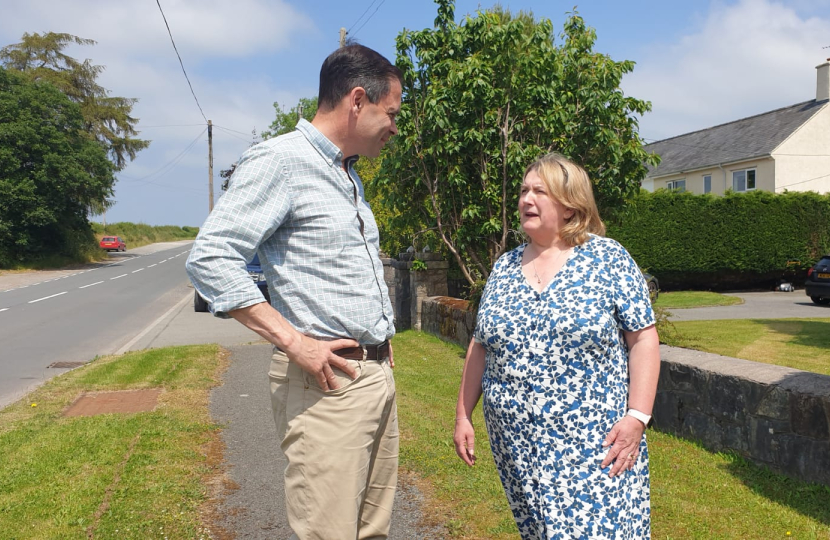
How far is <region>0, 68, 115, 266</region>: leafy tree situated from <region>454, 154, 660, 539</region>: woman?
39510 millimetres

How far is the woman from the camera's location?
2.44m

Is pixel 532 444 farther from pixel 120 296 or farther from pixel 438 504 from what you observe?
pixel 120 296

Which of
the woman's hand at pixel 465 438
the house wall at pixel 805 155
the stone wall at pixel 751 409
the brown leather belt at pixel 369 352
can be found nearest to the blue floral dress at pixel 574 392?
the woman's hand at pixel 465 438

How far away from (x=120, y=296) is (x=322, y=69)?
844 inches

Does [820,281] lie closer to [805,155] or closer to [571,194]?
[805,155]

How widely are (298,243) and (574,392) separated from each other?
109 cm

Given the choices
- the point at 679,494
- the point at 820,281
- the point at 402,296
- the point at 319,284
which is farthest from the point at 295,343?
the point at 820,281

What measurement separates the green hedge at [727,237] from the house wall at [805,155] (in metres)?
4.61

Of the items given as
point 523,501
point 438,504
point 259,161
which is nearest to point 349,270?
point 259,161

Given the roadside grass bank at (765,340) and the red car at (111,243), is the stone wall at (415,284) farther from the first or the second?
the red car at (111,243)

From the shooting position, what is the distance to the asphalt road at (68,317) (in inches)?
400

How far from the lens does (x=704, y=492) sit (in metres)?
4.32

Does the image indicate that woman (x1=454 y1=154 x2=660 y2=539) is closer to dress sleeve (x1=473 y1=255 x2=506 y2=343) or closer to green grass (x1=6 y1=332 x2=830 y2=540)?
dress sleeve (x1=473 y1=255 x2=506 y2=343)

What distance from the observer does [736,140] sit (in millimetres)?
33188
